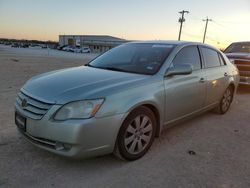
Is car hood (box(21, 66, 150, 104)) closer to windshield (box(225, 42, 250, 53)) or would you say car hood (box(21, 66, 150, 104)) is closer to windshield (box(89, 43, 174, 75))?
windshield (box(89, 43, 174, 75))

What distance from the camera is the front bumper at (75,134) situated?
9.01 feet

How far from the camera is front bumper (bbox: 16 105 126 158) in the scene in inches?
108

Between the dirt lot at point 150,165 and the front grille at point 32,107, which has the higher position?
the front grille at point 32,107

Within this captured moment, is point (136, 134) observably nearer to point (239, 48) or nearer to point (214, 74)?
point (214, 74)

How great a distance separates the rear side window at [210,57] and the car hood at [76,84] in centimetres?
185

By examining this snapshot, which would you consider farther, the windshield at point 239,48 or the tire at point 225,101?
the windshield at point 239,48

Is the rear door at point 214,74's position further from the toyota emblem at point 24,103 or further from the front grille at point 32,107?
the toyota emblem at point 24,103

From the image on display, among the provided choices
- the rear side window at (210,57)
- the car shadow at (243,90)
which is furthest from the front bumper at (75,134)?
the car shadow at (243,90)

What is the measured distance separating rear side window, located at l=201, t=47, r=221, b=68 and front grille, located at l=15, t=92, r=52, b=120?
126 inches

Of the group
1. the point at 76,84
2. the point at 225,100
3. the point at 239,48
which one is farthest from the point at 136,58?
the point at 239,48

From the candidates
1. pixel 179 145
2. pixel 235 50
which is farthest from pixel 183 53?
pixel 235 50

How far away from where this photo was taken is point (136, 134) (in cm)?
336

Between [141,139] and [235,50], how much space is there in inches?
305

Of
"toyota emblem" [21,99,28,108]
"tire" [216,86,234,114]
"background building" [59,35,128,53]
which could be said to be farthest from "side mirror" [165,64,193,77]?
"background building" [59,35,128,53]
